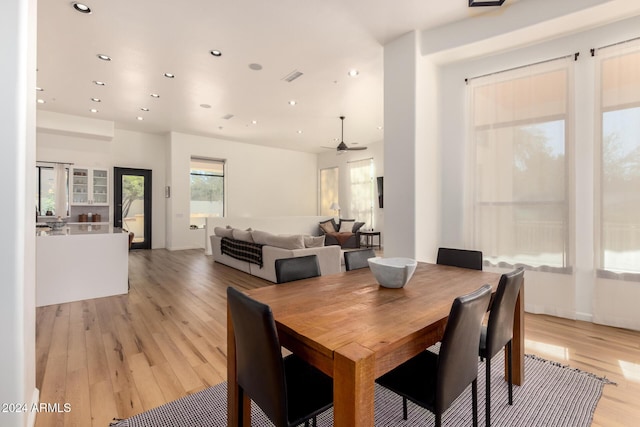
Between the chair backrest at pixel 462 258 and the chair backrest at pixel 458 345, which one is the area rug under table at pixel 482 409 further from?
the chair backrest at pixel 462 258

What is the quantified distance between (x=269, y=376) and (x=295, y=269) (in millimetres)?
965

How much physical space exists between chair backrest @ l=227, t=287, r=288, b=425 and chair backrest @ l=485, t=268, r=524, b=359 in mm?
1169

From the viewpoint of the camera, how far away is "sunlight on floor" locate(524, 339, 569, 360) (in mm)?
2467

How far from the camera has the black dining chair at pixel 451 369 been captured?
4.01 feet

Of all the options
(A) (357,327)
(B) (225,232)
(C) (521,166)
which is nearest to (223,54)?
(B) (225,232)

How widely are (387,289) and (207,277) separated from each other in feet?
13.6

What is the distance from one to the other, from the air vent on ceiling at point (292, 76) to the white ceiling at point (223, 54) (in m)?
0.08

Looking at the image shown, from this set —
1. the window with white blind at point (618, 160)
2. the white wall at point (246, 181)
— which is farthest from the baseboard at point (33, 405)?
the white wall at point (246, 181)

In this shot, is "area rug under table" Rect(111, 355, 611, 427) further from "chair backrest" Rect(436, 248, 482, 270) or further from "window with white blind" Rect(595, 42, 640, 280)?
"window with white blind" Rect(595, 42, 640, 280)

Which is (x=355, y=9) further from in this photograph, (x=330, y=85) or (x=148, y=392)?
(x=148, y=392)

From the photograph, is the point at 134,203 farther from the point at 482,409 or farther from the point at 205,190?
the point at 482,409

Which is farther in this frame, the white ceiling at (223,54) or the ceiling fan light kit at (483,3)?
the white ceiling at (223,54)

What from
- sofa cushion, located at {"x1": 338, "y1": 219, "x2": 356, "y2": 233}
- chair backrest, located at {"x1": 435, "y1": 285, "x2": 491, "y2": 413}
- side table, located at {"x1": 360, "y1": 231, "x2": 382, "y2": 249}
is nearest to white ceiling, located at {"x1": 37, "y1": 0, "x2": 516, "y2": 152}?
chair backrest, located at {"x1": 435, "y1": 285, "x2": 491, "y2": 413}

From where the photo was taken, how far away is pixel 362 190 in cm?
986
